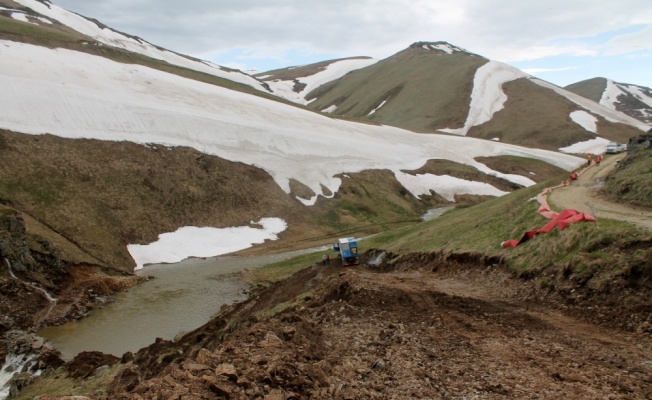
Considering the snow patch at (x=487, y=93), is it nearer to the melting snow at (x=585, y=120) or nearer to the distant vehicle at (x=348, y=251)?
the melting snow at (x=585, y=120)

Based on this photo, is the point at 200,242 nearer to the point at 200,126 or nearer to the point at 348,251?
the point at 348,251

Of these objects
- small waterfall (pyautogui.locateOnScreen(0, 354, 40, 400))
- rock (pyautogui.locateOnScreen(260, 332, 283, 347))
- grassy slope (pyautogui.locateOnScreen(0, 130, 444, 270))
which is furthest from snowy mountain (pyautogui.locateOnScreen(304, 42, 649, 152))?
rock (pyautogui.locateOnScreen(260, 332, 283, 347))

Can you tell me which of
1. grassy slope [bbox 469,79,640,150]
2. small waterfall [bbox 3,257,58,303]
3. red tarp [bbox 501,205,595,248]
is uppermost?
grassy slope [bbox 469,79,640,150]

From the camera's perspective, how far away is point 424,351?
1091 centimetres

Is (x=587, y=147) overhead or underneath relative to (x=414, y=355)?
overhead

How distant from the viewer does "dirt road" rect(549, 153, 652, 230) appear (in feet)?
56.5

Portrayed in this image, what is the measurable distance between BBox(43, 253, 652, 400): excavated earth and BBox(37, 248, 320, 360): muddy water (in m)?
7.07

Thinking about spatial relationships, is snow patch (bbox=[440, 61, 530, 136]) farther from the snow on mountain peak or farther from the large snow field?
the snow on mountain peak

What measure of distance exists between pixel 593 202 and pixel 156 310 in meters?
24.5

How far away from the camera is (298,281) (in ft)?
84.0

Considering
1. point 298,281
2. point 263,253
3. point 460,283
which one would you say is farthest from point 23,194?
point 460,283

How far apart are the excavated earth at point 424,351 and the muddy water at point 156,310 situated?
7.07 meters

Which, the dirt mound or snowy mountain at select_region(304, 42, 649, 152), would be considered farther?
snowy mountain at select_region(304, 42, 649, 152)

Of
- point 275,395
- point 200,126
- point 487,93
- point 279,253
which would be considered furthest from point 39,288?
point 487,93
